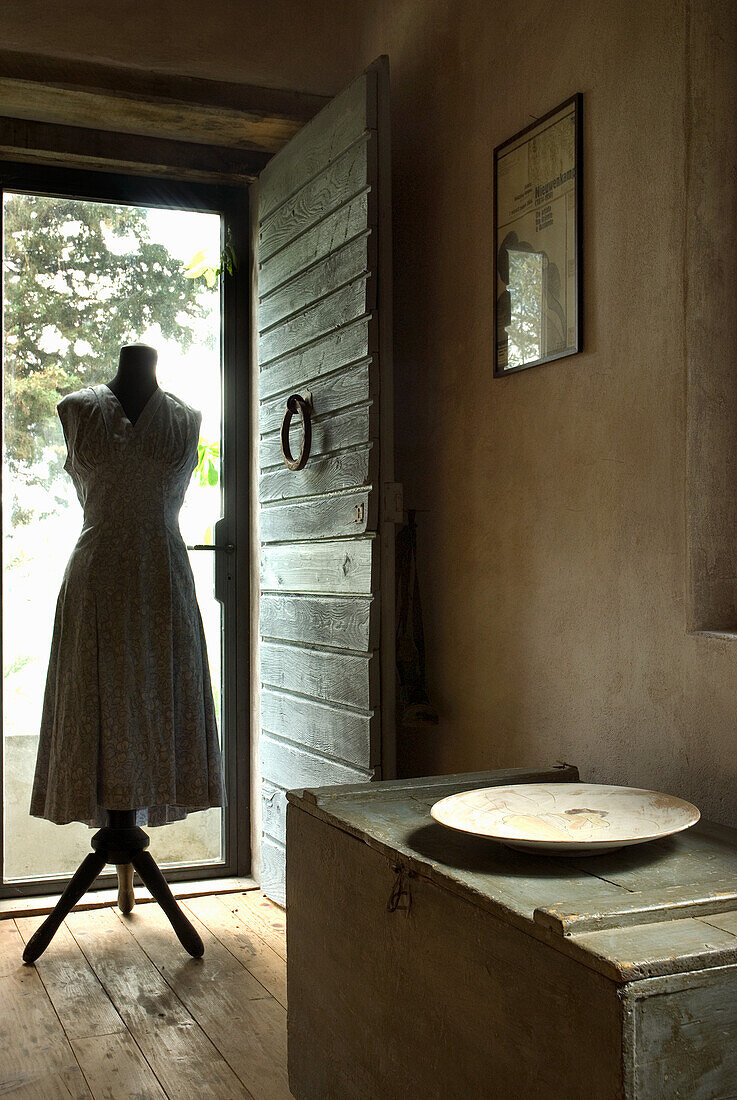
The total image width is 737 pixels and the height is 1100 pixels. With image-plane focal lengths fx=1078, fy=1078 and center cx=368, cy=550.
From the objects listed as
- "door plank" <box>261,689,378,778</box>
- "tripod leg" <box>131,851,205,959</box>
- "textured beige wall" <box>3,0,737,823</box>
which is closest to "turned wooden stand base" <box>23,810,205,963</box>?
"tripod leg" <box>131,851,205,959</box>

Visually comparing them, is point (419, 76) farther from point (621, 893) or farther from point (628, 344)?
point (621, 893)

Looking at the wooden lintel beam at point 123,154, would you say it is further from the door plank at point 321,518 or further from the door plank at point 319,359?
the door plank at point 321,518

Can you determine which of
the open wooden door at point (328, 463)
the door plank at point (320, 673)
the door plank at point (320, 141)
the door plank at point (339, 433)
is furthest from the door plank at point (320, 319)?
the door plank at point (320, 673)

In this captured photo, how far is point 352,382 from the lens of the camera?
A: 2498 millimetres

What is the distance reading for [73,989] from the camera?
243cm

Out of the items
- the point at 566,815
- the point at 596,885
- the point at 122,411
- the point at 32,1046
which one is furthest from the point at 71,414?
the point at 596,885

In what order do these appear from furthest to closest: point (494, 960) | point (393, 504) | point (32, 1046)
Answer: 1. point (393, 504)
2. point (32, 1046)
3. point (494, 960)

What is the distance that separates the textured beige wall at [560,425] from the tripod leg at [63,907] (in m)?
0.83

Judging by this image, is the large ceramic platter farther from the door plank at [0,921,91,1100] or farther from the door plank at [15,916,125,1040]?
the door plank at [15,916,125,1040]

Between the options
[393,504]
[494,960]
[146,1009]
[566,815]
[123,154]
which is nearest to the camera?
[494,960]

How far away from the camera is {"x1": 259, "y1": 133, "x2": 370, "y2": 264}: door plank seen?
2479mm

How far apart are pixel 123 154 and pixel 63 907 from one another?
204 cm

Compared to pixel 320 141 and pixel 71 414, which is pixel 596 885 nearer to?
pixel 71 414

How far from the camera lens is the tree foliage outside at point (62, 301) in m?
3.07
